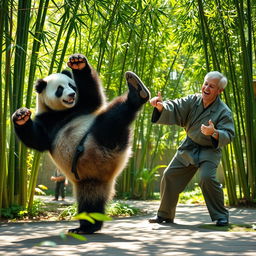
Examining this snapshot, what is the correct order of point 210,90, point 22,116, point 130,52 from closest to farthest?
point 22,116 < point 210,90 < point 130,52

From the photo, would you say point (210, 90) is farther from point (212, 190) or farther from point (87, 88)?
point (87, 88)

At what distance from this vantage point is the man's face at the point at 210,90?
12.8 ft

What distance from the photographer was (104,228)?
3846mm

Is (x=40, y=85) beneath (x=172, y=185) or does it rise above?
above

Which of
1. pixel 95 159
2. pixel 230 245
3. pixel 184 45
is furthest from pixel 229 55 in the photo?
pixel 230 245

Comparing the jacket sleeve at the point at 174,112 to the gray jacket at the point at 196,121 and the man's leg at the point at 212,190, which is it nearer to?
the gray jacket at the point at 196,121

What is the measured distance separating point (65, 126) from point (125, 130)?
0.47m

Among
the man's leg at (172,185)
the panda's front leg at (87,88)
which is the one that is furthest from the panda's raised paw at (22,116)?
Answer: the man's leg at (172,185)

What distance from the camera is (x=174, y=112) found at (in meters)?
3.96

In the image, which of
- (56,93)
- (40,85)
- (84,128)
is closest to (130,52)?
(40,85)

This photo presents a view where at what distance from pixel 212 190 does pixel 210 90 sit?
2.67 ft

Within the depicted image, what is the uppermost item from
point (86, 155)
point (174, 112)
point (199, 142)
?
point (174, 112)

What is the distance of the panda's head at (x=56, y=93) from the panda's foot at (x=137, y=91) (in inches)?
18.2

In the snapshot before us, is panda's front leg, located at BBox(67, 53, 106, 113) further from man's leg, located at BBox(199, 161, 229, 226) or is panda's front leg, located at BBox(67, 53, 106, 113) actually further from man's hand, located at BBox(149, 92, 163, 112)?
man's leg, located at BBox(199, 161, 229, 226)
